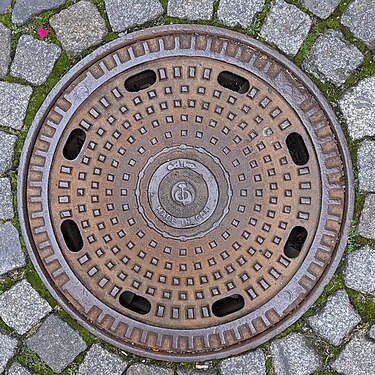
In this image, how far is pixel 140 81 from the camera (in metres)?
2.24

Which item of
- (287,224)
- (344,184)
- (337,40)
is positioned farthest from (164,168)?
(337,40)

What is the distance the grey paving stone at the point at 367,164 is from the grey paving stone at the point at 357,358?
687 mm

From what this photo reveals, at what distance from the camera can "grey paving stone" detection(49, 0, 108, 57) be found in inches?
84.4

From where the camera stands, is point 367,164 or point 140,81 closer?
point 367,164

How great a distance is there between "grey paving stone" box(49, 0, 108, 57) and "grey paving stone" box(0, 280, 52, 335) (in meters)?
1.12

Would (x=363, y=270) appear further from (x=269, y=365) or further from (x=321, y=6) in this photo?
→ (x=321, y=6)

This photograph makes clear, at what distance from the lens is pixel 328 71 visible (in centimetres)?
212

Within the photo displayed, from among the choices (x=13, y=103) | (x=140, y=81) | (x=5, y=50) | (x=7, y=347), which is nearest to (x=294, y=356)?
(x=7, y=347)

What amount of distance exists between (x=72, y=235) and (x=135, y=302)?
0.43 m

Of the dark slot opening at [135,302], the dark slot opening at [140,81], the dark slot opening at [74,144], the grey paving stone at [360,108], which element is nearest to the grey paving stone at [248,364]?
the dark slot opening at [135,302]

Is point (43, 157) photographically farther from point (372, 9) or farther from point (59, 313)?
point (372, 9)

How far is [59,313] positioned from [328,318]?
48.4 inches

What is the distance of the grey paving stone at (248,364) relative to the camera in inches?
84.6

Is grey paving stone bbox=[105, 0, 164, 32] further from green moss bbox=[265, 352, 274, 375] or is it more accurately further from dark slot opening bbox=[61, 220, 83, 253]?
green moss bbox=[265, 352, 274, 375]
